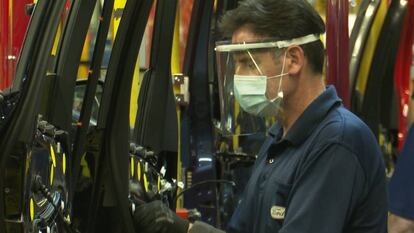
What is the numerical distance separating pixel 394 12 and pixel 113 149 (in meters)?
3.37

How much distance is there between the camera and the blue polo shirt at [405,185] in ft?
8.66

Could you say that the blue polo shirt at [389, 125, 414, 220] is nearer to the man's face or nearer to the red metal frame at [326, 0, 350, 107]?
the man's face

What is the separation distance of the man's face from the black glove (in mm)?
487

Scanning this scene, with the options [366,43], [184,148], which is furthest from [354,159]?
[366,43]

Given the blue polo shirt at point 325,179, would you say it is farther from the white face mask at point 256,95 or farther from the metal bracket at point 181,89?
the metal bracket at point 181,89

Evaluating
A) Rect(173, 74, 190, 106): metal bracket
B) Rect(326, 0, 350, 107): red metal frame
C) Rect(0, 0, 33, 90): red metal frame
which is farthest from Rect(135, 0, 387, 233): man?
Rect(173, 74, 190, 106): metal bracket

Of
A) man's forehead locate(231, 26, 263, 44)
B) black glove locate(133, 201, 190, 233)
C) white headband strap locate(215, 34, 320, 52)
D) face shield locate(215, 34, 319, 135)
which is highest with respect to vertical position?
man's forehead locate(231, 26, 263, 44)

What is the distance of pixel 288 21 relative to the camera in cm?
228

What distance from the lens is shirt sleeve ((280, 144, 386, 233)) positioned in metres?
2.05

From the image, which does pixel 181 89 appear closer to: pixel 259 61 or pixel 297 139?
pixel 259 61

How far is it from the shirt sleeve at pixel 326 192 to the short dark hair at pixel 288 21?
0.32 meters

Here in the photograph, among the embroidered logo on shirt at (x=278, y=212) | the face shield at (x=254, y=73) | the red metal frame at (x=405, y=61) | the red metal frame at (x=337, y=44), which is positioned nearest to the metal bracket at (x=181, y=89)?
the red metal frame at (x=337, y=44)

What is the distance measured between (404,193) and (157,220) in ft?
2.70

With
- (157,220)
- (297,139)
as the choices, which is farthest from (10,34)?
(297,139)
